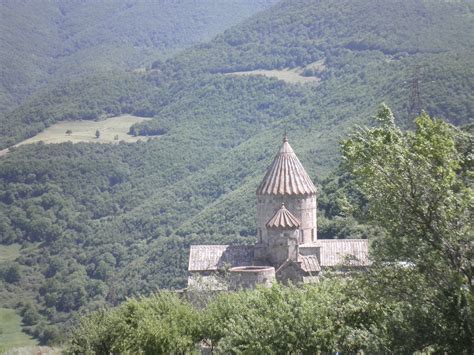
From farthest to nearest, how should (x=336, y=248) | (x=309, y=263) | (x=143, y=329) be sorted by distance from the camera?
1. (x=336, y=248)
2. (x=309, y=263)
3. (x=143, y=329)

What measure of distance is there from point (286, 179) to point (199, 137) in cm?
8431

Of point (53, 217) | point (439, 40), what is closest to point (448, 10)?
point (439, 40)

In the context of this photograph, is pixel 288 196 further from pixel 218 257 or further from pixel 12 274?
pixel 12 274

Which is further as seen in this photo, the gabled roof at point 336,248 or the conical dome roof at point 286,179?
the conical dome roof at point 286,179

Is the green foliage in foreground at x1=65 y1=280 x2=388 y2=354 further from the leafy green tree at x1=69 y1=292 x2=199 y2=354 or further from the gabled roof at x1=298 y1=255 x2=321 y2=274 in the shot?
the gabled roof at x1=298 y1=255 x2=321 y2=274

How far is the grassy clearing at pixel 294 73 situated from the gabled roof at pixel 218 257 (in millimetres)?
89427

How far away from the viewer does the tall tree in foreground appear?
67.5ft

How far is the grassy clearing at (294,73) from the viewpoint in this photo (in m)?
132

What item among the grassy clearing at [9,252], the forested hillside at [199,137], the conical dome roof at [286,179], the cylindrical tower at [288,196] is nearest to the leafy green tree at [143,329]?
the cylindrical tower at [288,196]

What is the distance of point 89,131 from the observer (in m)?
131

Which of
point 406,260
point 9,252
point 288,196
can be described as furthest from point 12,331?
point 406,260

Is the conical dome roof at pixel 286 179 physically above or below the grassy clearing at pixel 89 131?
below

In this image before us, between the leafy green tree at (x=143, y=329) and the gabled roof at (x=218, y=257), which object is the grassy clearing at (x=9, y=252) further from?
the leafy green tree at (x=143, y=329)

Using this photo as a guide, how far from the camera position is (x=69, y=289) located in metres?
83.1
